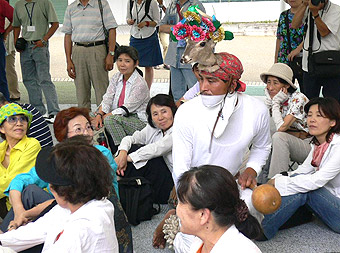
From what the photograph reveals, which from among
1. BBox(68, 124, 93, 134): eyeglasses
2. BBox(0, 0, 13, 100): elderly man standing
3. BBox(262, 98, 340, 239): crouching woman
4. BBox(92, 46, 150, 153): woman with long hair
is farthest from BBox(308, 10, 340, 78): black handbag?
BBox(0, 0, 13, 100): elderly man standing

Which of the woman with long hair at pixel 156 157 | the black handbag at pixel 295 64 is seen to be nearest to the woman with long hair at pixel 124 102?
the woman with long hair at pixel 156 157

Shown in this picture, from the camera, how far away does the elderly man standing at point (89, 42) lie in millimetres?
5609

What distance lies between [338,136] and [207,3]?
13.9 meters

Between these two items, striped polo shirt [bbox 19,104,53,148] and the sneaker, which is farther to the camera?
the sneaker

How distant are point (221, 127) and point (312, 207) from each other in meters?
1.01

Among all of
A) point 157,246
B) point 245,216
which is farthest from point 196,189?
point 157,246

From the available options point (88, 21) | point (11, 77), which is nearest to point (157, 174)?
point (88, 21)

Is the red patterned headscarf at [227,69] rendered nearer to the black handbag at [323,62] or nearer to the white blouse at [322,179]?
the white blouse at [322,179]

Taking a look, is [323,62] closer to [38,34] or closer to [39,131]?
[39,131]

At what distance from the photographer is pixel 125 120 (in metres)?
4.48

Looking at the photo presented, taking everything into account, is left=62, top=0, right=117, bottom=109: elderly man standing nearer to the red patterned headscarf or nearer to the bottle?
the bottle

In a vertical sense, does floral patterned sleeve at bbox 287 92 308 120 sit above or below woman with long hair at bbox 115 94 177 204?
above

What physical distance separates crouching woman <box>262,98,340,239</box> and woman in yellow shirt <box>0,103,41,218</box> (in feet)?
5.42

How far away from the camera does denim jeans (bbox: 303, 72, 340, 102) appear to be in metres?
4.36
